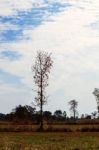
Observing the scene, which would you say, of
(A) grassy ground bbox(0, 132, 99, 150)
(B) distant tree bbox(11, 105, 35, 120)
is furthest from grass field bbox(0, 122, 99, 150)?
(B) distant tree bbox(11, 105, 35, 120)

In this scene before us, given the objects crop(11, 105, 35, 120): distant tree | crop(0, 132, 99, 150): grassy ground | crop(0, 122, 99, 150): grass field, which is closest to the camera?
crop(0, 132, 99, 150): grassy ground

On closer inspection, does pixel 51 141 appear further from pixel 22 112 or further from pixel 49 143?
pixel 22 112

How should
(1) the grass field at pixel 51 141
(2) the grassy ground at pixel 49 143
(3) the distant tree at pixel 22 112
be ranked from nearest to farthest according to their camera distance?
(2) the grassy ground at pixel 49 143 < (1) the grass field at pixel 51 141 < (3) the distant tree at pixel 22 112

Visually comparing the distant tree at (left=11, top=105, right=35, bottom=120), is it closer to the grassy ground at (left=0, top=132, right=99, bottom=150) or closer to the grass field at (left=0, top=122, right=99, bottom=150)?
the grass field at (left=0, top=122, right=99, bottom=150)

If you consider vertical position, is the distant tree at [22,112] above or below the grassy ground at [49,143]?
above

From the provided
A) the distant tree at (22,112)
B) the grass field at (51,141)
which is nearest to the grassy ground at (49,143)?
the grass field at (51,141)

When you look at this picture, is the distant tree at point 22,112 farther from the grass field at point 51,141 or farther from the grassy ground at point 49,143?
the grassy ground at point 49,143

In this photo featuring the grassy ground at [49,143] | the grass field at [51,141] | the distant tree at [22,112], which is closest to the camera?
the grassy ground at [49,143]

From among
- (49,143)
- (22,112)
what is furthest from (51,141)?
(22,112)

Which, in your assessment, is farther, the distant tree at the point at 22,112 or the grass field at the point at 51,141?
the distant tree at the point at 22,112

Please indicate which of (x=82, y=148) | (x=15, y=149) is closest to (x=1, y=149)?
(x=15, y=149)

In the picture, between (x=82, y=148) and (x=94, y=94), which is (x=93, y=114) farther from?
(x=82, y=148)

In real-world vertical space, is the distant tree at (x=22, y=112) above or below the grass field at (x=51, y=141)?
above

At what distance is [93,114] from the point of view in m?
175
